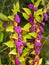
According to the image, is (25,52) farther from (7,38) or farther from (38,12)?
(38,12)

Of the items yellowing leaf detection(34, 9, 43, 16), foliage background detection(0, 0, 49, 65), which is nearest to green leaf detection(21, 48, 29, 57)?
foliage background detection(0, 0, 49, 65)

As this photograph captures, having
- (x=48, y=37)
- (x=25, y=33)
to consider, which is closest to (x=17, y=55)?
(x=25, y=33)

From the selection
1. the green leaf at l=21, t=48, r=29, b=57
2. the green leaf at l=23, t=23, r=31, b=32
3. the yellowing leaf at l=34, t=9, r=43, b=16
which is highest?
the yellowing leaf at l=34, t=9, r=43, b=16

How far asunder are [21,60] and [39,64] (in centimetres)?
14

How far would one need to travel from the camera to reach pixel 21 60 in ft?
4.53

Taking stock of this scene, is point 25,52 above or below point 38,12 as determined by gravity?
below

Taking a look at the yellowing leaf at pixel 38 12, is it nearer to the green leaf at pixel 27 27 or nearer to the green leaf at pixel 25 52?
the green leaf at pixel 27 27

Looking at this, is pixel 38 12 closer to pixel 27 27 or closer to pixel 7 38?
pixel 27 27

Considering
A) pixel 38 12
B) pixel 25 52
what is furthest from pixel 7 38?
pixel 38 12

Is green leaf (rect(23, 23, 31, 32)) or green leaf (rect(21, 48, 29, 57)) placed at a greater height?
green leaf (rect(23, 23, 31, 32))

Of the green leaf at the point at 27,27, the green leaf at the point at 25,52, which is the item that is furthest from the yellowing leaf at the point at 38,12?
the green leaf at the point at 25,52

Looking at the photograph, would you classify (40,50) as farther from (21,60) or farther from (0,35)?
(0,35)

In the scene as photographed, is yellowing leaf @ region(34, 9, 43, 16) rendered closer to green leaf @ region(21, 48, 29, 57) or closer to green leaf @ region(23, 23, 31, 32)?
green leaf @ region(23, 23, 31, 32)

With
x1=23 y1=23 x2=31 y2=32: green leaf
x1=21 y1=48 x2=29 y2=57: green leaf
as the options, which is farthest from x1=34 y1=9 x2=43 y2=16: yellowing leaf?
x1=21 y1=48 x2=29 y2=57: green leaf
